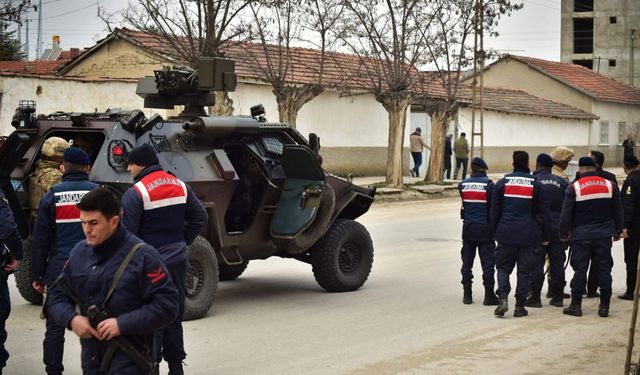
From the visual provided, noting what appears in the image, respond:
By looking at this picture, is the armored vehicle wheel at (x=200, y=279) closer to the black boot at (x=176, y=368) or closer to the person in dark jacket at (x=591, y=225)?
the black boot at (x=176, y=368)

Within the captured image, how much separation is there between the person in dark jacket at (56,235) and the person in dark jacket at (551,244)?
5.31 m

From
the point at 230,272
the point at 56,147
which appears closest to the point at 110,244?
the point at 56,147

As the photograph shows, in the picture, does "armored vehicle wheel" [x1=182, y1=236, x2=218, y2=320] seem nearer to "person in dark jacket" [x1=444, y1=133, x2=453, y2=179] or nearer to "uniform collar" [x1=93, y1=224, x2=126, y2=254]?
"uniform collar" [x1=93, y1=224, x2=126, y2=254]

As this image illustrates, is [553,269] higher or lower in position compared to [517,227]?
lower

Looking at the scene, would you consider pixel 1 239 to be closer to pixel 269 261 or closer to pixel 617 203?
pixel 617 203

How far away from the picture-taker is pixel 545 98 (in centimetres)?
5388

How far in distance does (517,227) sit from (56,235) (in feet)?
17.0

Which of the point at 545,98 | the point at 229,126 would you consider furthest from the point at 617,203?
the point at 545,98

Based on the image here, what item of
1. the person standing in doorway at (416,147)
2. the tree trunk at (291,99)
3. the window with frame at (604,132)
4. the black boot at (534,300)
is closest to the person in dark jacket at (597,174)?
the black boot at (534,300)

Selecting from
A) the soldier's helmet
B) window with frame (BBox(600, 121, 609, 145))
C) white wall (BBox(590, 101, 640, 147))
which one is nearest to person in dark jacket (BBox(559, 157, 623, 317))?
the soldier's helmet

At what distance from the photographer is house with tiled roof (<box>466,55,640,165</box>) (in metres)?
53.4

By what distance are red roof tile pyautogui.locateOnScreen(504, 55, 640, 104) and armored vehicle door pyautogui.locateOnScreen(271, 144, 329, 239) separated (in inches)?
1641

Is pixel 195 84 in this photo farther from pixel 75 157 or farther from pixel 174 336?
pixel 174 336

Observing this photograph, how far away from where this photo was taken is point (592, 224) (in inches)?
463
